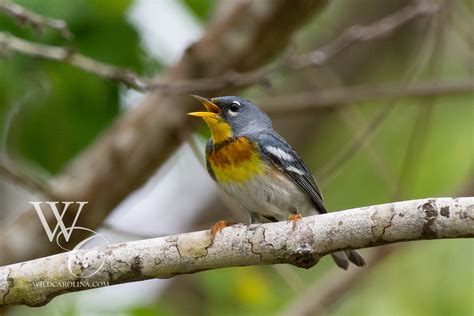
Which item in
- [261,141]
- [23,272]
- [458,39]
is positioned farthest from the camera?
[458,39]

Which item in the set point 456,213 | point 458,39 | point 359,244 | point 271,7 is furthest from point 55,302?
point 458,39

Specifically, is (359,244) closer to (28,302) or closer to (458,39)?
(28,302)

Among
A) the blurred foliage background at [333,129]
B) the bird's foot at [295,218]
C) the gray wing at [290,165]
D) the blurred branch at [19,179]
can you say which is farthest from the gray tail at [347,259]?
the blurred branch at [19,179]

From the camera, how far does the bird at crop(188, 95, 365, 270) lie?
4703mm

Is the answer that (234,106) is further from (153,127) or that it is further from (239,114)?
(153,127)

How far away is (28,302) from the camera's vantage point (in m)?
3.60

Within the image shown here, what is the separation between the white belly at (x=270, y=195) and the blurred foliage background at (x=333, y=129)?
87cm

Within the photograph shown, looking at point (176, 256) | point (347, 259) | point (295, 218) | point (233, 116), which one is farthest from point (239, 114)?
point (176, 256)

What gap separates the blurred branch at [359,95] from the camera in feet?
19.2

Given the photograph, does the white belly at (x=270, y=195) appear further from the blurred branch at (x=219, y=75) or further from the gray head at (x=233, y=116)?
the blurred branch at (x=219, y=75)

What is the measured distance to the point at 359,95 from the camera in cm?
595

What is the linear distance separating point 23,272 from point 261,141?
5.68 feet

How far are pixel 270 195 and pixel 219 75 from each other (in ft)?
4.09

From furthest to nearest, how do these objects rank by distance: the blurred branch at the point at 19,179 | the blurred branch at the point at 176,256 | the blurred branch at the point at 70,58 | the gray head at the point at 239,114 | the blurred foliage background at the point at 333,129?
the blurred foliage background at the point at 333,129 → the gray head at the point at 239,114 → the blurred branch at the point at 19,179 → the blurred branch at the point at 70,58 → the blurred branch at the point at 176,256
